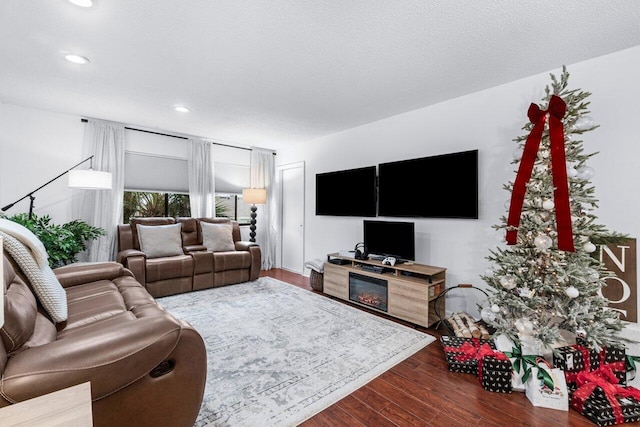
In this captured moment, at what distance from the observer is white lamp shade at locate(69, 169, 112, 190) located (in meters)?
3.38

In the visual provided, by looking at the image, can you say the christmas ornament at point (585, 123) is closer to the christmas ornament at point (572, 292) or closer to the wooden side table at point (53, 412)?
the christmas ornament at point (572, 292)

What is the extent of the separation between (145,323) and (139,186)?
160 inches

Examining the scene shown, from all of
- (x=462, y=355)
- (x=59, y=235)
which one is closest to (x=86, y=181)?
(x=59, y=235)

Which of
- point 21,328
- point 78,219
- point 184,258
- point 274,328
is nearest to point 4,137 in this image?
point 78,219

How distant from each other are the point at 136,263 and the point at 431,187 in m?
3.79

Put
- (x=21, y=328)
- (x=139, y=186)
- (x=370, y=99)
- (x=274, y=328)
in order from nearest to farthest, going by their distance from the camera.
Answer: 1. (x=21, y=328)
2. (x=274, y=328)
3. (x=370, y=99)
4. (x=139, y=186)

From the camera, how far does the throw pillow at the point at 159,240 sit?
4008mm

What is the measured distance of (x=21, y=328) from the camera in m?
1.20

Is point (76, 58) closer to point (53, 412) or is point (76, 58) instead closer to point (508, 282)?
point (53, 412)

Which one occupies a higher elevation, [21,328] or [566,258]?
[566,258]

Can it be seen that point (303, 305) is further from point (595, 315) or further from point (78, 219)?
point (78, 219)

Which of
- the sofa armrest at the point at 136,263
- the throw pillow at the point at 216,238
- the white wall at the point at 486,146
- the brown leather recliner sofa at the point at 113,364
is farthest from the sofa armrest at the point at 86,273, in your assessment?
the white wall at the point at 486,146

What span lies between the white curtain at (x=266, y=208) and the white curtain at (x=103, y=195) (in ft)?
7.26

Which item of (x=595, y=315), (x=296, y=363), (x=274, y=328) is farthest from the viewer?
(x=274, y=328)
